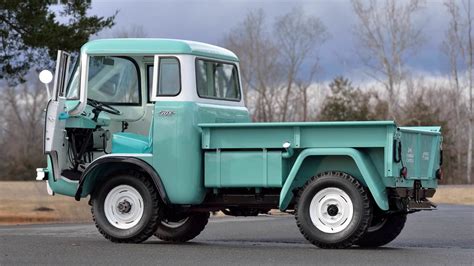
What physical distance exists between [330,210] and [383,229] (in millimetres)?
1511

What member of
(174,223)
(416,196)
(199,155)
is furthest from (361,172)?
(174,223)

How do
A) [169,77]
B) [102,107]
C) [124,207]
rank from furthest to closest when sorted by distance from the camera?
[102,107], [169,77], [124,207]

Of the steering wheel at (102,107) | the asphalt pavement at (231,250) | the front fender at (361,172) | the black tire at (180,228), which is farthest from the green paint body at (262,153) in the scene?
the black tire at (180,228)

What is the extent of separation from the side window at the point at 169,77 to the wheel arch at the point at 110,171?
1.01 metres

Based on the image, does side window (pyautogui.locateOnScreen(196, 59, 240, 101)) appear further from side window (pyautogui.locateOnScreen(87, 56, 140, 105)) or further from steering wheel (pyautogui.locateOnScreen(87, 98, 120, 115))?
steering wheel (pyautogui.locateOnScreen(87, 98, 120, 115))

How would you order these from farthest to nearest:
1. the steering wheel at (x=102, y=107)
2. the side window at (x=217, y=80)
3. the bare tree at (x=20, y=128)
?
1. the bare tree at (x=20, y=128)
2. the steering wheel at (x=102, y=107)
3. the side window at (x=217, y=80)

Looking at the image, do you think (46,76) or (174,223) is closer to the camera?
(46,76)

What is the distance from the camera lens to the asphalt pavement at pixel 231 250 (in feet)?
33.8

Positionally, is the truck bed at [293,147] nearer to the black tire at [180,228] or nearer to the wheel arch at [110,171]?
the wheel arch at [110,171]

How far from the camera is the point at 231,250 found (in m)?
11.8

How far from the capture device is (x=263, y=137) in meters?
12.1

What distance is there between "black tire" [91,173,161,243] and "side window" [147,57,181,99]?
121cm

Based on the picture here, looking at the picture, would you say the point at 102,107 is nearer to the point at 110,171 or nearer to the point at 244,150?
the point at 110,171

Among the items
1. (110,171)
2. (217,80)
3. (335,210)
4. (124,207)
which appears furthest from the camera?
(217,80)
